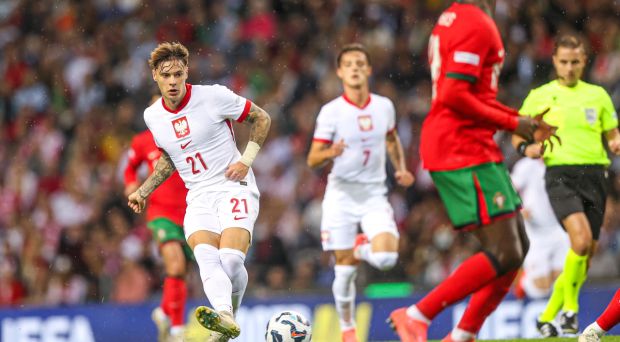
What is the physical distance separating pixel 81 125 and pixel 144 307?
6126 millimetres

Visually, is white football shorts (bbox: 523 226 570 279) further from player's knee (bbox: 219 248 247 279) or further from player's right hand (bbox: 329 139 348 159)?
player's knee (bbox: 219 248 247 279)

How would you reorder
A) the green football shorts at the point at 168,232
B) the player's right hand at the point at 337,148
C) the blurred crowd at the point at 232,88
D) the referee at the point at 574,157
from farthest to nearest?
1. the blurred crowd at the point at 232,88
2. the green football shorts at the point at 168,232
3. the player's right hand at the point at 337,148
4. the referee at the point at 574,157

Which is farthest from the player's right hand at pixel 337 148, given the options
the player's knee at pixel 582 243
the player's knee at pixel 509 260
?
the player's knee at pixel 509 260

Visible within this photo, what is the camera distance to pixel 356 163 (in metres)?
11.6

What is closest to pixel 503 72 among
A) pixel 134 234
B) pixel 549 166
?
pixel 134 234

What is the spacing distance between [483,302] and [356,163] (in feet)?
13.0

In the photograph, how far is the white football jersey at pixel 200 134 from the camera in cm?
929

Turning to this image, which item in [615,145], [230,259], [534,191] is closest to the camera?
[230,259]

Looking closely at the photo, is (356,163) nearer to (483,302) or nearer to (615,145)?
(615,145)

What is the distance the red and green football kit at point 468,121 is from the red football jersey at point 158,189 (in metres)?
4.66

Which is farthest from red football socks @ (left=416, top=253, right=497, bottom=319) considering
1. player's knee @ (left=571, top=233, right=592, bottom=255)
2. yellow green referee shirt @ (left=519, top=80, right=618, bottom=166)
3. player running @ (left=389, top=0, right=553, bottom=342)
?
yellow green referee shirt @ (left=519, top=80, right=618, bottom=166)

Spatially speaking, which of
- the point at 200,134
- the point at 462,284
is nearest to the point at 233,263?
the point at 200,134

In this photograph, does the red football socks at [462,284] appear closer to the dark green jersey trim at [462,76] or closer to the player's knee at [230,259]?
the dark green jersey trim at [462,76]

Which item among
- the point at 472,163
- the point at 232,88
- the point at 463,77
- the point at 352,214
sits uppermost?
the point at 232,88
